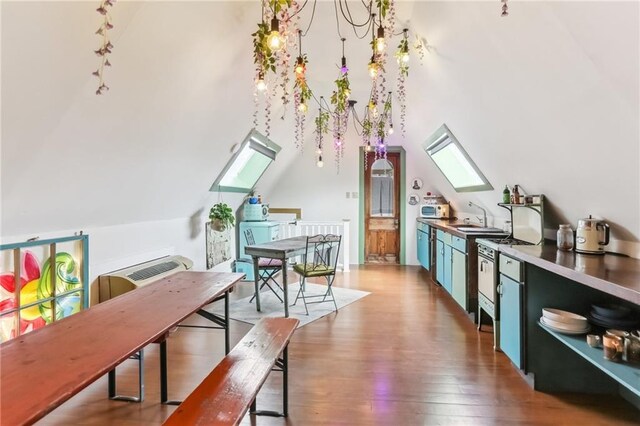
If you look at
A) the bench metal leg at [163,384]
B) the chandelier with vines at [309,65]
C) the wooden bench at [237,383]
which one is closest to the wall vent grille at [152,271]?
the bench metal leg at [163,384]

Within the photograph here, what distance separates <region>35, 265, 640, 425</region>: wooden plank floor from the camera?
82.1 inches

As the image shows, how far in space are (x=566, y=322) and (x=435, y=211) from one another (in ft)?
13.9

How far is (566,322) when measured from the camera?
215 cm

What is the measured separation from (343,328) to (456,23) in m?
2.93

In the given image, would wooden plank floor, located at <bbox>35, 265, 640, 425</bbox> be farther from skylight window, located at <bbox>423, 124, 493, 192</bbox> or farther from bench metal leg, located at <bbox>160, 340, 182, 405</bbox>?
skylight window, located at <bbox>423, 124, 493, 192</bbox>

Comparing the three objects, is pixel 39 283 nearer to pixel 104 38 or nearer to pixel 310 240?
pixel 104 38

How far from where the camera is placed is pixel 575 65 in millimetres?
1835

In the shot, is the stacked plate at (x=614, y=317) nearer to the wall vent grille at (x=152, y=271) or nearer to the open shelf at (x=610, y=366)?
the open shelf at (x=610, y=366)

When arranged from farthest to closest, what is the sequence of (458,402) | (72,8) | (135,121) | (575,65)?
(135,121)
(458,402)
(575,65)
(72,8)

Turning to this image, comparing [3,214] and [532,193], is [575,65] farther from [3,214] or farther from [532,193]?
[3,214]

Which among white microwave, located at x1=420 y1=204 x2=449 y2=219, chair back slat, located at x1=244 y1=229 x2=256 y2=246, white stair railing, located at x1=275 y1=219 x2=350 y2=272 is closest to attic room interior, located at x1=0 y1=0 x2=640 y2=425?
chair back slat, located at x1=244 y1=229 x2=256 y2=246

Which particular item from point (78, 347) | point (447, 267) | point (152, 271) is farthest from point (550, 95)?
point (152, 271)

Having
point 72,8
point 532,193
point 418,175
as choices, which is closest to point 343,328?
point 532,193

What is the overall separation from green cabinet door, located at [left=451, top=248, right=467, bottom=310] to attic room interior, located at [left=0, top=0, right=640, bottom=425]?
4cm
